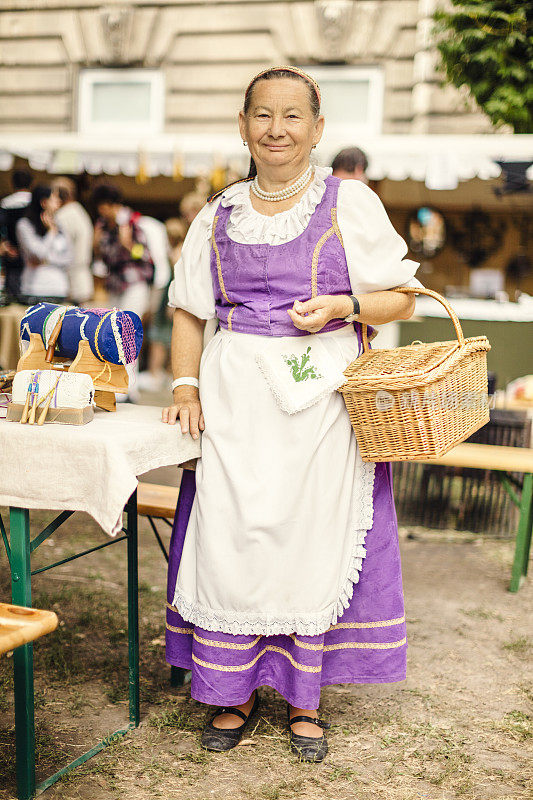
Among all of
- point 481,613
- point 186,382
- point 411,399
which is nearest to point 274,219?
point 186,382

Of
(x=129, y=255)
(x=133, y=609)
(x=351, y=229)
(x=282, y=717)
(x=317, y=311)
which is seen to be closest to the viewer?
(x=317, y=311)

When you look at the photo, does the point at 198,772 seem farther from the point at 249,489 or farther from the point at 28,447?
the point at 28,447

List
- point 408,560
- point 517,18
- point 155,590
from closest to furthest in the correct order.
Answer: point 155,590 → point 408,560 → point 517,18

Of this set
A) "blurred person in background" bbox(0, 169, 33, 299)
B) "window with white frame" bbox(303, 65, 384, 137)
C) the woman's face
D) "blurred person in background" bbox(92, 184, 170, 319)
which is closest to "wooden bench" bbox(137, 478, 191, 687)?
the woman's face

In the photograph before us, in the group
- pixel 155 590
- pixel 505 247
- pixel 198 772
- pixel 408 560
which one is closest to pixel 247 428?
pixel 198 772

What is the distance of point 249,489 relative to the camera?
2293mm

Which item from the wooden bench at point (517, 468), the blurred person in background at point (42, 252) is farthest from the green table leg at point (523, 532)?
the blurred person in background at point (42, 252)

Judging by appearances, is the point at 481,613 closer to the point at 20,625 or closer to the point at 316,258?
the point at 316,258

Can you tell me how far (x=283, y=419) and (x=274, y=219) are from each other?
57 cm

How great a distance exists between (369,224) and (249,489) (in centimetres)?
82

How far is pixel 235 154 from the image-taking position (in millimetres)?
8578

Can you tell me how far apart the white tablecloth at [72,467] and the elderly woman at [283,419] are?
324 mm

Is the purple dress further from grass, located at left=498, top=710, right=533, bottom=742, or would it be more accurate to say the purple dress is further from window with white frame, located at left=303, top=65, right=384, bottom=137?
window with white frame, located at left=303, top=65, right=384, bottom=137

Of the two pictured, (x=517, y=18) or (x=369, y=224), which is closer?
(x=369, y=224)
